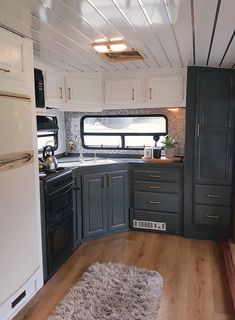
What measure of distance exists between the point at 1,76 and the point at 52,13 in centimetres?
57

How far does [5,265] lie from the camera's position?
1987 mm

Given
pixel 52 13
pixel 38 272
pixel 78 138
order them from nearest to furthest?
pixel 52 13 < pixel 38 272 < pixel 78 138

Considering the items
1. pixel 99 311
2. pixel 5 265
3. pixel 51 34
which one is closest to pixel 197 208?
pixel 99 311

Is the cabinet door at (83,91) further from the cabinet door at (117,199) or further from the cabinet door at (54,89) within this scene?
the cabinet door at (117,199)

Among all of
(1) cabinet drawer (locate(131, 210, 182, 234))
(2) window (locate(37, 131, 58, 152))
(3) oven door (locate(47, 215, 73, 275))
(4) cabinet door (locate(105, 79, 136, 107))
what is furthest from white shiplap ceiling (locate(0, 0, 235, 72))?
(1) cabinet drawer (locate(131, 210, 182, 234))

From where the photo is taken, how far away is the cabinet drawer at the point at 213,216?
11.1ft

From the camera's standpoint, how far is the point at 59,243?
9.23 ft

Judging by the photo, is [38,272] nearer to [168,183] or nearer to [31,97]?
[31,97]

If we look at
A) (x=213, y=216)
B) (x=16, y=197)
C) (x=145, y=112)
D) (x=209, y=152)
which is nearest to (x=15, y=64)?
(x=16, y=197)

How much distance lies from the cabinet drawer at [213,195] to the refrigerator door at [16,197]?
202cm

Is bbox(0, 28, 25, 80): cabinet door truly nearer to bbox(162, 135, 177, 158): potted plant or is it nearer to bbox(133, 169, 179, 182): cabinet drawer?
bbox(133, 169, 179, 182): cabinet drawer

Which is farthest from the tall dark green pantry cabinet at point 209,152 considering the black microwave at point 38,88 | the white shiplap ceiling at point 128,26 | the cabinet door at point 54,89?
the black microwave at point 38,88

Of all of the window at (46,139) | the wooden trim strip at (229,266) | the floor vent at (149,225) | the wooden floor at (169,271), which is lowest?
the wooden floor at (169,271)

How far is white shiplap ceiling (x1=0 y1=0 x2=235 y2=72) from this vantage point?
1514mm
